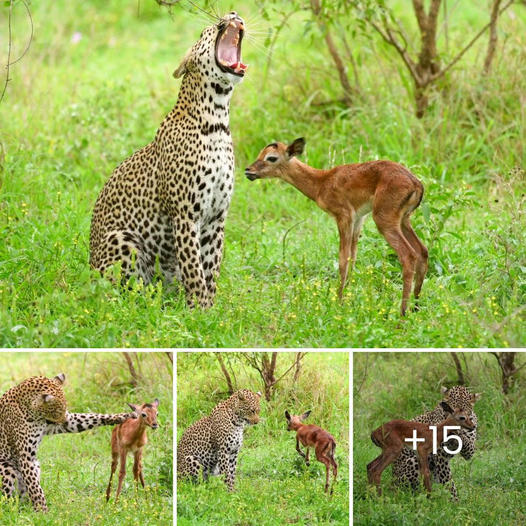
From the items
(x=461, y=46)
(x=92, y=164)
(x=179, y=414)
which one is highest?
(x=461, y=46)

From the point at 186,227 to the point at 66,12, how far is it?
909 centimetres

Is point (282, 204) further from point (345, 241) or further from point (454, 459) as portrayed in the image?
point (454, 459)

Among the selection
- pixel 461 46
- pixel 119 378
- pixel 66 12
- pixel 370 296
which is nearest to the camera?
pixel 119 378

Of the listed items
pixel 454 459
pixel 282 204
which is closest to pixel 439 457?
pixel 454 459

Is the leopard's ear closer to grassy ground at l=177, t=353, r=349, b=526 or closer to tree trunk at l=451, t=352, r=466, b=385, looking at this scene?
grassy ground at l=177, t=353, r=349, b=526

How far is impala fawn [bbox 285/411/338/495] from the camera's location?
571 centimetres

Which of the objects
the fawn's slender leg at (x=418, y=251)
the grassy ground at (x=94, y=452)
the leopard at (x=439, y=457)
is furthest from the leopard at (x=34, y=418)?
the fawn's slender leg at (x=418, y=251)

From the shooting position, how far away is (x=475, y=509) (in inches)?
226

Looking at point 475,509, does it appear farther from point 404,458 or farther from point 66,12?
point 66,12

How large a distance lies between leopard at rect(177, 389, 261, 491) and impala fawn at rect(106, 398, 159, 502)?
19 centimetres

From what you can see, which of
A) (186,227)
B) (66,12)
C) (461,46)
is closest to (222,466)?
(186,227)

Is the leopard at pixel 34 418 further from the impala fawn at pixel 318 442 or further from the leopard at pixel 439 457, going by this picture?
the leopard at pixel 439 457

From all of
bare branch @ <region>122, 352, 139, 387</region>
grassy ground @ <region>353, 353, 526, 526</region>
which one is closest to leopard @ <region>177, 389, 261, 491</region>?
bare branch @ <region>122, 352, 139, 387</region>

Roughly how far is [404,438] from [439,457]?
20cm
